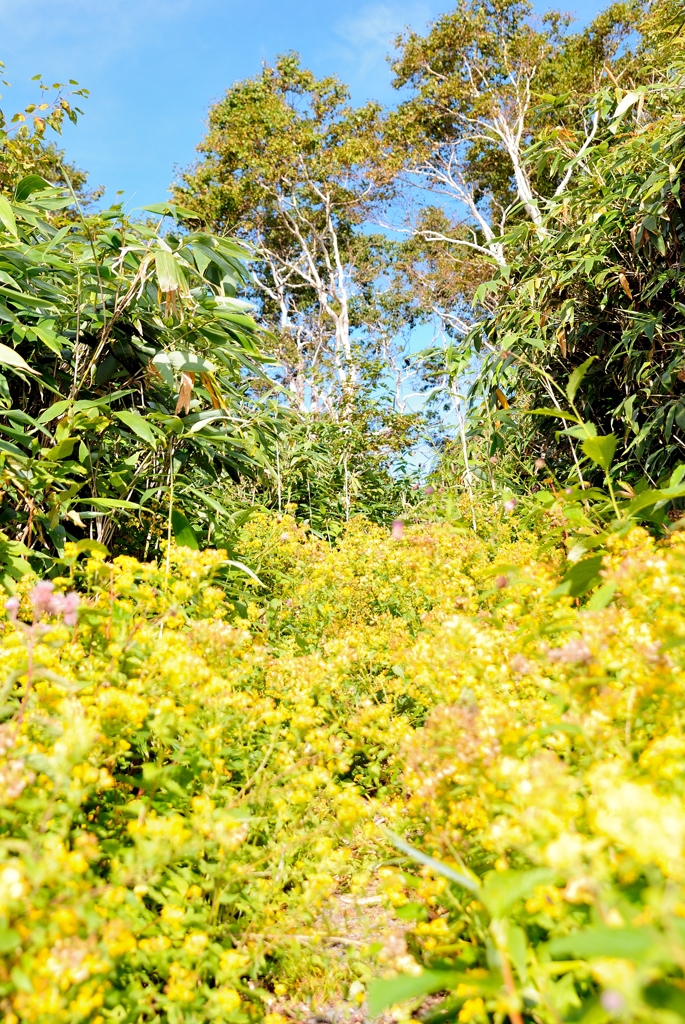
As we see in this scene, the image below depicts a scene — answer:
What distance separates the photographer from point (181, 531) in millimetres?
2486

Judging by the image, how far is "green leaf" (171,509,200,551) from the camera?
245 cm

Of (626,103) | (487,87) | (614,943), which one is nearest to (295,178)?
(487,87)

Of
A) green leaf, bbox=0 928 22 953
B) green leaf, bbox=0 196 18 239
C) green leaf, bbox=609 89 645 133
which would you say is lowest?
green leaf, bbox=0 928 22 953

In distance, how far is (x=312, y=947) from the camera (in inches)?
49.1

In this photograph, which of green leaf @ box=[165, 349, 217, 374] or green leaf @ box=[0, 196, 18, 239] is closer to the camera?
green leaf @ box=[0, 196, 18, 239]

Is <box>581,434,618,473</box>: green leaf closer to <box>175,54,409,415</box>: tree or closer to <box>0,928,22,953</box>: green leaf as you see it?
<box>0,928,22,953</box>: green leaf

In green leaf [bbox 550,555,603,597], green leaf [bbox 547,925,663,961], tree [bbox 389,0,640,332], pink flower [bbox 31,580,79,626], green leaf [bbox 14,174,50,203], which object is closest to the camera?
green leaf [bbox 547,925,663,961]

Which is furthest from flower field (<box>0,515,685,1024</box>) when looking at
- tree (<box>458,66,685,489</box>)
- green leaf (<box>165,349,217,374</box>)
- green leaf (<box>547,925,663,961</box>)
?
tree (<box>458,66,685,489</box>)

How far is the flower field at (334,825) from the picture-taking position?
76cm

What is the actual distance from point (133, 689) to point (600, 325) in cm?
272

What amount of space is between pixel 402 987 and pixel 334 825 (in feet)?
2.02

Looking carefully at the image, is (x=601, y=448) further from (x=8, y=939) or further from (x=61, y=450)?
(x=8, y=939)

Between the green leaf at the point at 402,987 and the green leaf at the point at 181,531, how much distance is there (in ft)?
5.81

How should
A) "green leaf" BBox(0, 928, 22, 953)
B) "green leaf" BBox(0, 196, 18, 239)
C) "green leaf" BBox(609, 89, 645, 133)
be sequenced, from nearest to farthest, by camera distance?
"green leaf" BBox(0, 928, 22, 953)
"green leaf" BBox(0, 196, 18, 239)
"green leaf" BBox(609, 89, 645, 133)
